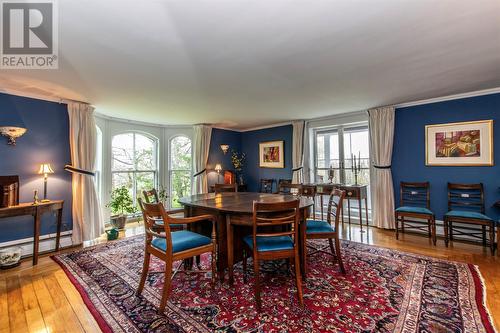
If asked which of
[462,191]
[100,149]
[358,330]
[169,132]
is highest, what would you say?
[169,132]

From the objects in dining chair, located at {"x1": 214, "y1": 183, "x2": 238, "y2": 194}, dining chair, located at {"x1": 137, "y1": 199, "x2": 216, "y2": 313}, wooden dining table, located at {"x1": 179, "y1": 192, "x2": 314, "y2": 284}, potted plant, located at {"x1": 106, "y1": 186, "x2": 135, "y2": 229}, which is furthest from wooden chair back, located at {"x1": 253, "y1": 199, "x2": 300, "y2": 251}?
potted plant, located at {"x1": 106, "y1": 186, "x2": 135, "y2": 229}

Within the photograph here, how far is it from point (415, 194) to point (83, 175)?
6.03m

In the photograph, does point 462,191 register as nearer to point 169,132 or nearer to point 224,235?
point 224,235

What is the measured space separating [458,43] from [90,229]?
18.5 ft

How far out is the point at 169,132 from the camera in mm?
6055

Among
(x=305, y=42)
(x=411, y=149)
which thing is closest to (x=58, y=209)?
(x=305, y=42)

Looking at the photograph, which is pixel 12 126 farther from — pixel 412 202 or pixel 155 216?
pixel 412 202

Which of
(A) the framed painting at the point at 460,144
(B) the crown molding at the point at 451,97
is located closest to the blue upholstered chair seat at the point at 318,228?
(A) the framed painting at the point at 460,144

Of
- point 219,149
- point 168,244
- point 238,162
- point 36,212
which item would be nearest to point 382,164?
point 238,162

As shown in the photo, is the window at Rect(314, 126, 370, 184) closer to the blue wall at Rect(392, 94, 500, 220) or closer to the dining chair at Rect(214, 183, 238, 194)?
the blue wall at Rect(392, 94, 500, 220)

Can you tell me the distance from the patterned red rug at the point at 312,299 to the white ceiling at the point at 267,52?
2.40m

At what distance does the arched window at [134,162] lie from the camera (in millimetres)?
5242

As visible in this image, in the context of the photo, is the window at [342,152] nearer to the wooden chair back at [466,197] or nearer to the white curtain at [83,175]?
the wooden chair back at [466,197]

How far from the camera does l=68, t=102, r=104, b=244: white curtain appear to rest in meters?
3.83
